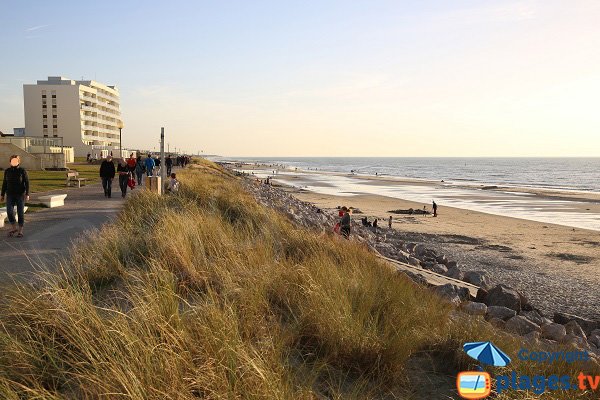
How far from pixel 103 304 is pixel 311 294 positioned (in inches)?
83.1

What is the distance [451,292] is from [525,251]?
34.9 ft

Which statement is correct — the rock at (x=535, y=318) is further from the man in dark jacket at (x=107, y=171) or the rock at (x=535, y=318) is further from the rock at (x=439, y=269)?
the man in dark jacket at (x=107, y=171)

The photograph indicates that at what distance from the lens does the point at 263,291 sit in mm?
4680

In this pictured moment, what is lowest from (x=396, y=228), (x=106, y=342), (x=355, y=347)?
(x=396, y=228)

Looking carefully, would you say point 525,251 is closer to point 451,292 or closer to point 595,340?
point 595,340

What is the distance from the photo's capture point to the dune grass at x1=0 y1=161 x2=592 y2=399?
296 cm

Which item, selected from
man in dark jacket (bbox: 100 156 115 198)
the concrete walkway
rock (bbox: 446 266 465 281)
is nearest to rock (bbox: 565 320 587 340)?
rock (bbox: 446 266 465 281)

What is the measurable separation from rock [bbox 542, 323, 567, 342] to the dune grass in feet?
7.83

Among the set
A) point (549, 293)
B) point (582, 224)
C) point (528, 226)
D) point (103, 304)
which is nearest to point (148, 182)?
point (103, 304)

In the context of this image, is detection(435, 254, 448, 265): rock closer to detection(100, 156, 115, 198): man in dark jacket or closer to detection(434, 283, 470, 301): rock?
detection(434, 283, 470, 301): rock

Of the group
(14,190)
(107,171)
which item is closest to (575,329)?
(14,190)

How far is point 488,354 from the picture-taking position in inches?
138

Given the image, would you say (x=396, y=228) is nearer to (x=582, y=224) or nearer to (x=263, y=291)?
(x=582, y=224)

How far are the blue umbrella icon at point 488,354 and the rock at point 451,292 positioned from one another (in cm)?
389
